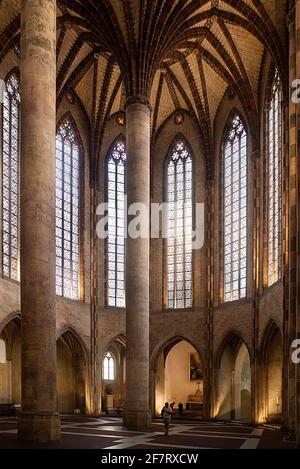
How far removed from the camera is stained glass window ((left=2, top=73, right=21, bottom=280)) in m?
28.4

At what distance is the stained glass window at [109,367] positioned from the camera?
4003 centimetres

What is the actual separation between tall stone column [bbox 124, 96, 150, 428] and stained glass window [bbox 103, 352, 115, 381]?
50.0 ft

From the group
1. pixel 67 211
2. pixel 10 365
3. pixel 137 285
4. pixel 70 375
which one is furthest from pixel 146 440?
pixel 67 211

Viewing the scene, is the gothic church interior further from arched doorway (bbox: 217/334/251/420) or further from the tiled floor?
the tiled floor

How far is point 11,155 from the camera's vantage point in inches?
1163

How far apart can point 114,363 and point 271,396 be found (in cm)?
1322

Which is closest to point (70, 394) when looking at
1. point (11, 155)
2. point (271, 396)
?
point (271, 396)

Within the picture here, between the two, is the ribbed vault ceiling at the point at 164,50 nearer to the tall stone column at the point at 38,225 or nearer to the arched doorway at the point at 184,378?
the tall stone column at the point at 38,225

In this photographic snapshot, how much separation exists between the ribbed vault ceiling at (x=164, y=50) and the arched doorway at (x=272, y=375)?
1118 cm

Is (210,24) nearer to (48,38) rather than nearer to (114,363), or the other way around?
(48,38)

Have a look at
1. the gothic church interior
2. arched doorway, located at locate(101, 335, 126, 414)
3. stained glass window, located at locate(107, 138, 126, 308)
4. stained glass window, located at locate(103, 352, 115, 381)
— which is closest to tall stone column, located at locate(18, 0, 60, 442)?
the gothic church interior

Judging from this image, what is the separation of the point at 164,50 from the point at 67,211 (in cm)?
1082

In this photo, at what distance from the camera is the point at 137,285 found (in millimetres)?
25672

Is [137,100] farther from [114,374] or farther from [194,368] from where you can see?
[194,368]
